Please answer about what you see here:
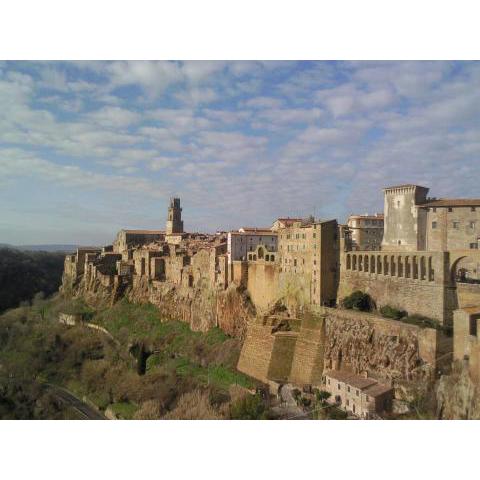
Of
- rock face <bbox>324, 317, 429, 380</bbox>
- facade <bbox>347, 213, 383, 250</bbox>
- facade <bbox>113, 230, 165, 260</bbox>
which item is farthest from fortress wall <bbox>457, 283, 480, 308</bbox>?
facade <bbox>113, 230, 165, 260</bbox>

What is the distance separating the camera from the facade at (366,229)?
17.8 meters

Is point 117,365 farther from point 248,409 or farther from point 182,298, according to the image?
point 248,409

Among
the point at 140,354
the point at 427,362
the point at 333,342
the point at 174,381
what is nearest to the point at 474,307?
the point at 427,362

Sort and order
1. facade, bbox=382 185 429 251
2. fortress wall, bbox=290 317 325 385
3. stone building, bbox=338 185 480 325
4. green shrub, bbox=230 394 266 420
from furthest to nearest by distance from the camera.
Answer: facade, bbox=382 185 429 251
fortress wall, bbox=290 317 325 385
stone building, bbox=338 185 480 325
green shrub, bbox=230 394 266 420

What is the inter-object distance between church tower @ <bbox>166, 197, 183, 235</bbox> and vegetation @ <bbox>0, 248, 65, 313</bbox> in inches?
307

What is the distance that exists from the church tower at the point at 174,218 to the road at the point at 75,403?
16117 mm

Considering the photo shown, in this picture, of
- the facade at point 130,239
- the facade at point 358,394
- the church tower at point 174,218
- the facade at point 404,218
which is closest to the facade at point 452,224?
the facade at point 404,218

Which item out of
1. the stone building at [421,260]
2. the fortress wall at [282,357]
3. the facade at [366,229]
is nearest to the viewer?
the stone building at [421,260]

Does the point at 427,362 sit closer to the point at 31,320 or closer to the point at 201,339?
the point at 201,339

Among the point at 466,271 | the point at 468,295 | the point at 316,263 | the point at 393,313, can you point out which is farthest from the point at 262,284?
the point at 468,295

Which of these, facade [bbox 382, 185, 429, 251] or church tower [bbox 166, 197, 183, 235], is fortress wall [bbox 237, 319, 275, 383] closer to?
facade [bbox 382, 185, 429, 251]

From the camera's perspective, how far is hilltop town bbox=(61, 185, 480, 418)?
852cm

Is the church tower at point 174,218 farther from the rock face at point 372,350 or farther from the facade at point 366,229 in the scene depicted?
the rock face at point 372,350

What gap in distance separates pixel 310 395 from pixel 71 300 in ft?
47.4
